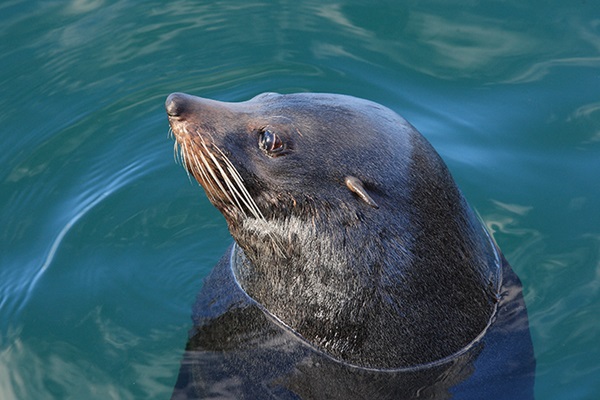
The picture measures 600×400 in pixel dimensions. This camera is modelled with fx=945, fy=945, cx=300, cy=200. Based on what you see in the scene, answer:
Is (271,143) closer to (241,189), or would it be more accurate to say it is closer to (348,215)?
(241,189)

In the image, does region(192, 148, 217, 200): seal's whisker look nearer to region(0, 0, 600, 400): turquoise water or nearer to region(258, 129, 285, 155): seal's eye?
region(258, 129, 285, 155): seal's eye

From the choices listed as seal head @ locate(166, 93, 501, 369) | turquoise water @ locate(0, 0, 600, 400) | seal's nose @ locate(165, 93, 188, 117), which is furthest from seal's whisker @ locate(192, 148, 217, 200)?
turquoise water @ locate(0, 0, 600, 400)

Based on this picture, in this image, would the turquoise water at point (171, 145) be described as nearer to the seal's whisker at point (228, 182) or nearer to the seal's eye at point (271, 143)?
the seal's whisker at point (228, 182)

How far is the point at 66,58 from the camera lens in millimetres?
10273

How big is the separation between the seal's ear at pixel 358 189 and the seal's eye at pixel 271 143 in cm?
44

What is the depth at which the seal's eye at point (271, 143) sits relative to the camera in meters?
5.53

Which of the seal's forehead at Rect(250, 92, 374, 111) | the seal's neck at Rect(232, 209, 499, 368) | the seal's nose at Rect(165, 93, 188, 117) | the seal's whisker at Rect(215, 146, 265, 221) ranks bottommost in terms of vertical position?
the seal's neck at Rect(232, 209, 499, 368)

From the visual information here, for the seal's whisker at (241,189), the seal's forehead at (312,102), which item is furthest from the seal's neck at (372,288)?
the seal's forehead at (312,102)

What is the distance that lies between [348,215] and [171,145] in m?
3.76

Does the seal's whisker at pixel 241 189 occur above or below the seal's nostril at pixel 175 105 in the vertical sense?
below

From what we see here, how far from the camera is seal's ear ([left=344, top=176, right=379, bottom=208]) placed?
5.41 metres

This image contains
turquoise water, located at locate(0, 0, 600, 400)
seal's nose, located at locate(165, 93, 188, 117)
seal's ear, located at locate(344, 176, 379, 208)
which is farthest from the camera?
turquoise water, located at locate(0, 0, 600, 400)

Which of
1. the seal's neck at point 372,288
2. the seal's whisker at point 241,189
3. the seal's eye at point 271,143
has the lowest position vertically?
the seal's neck at point 372,288

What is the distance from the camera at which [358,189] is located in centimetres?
542
